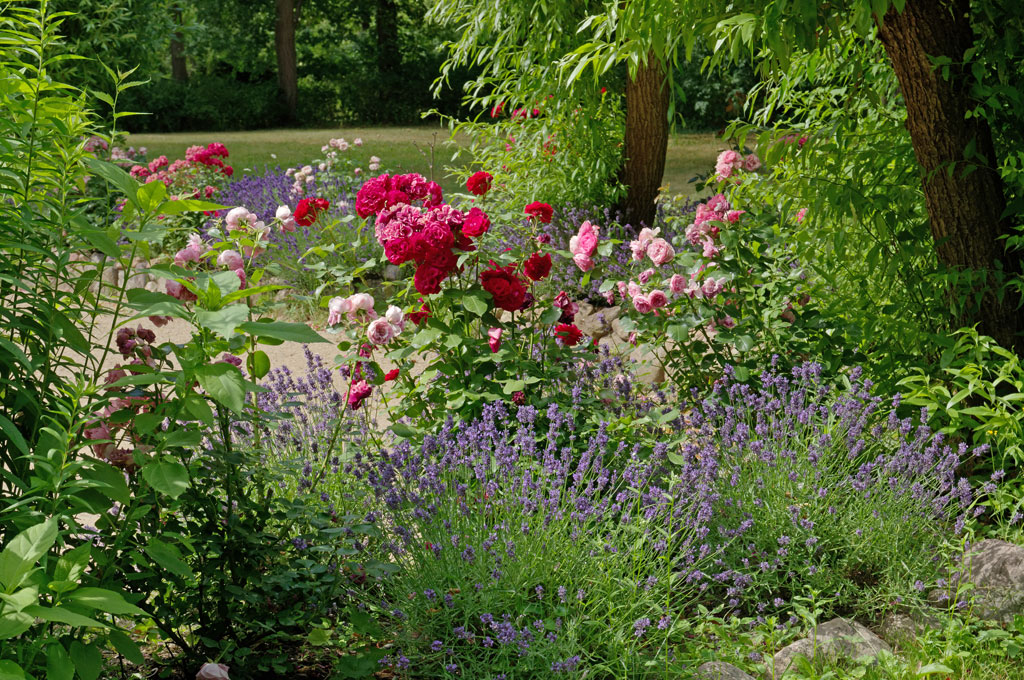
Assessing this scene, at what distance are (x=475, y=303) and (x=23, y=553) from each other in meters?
1.94

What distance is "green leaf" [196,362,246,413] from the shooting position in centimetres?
170

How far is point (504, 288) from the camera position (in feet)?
10.7

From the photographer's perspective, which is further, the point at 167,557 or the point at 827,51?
the point at 827,51

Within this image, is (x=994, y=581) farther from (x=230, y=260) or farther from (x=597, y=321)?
(x=597, y=321)

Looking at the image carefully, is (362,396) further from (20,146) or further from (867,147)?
(867,147)

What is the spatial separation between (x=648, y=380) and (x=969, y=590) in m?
2.50

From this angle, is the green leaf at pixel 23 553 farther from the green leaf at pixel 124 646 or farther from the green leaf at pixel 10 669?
the green leaf at pixel 124 646

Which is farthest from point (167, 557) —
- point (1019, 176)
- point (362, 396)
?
point (1019, 176)

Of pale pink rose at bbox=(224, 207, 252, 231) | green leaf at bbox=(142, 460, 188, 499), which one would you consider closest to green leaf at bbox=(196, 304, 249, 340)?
green leaf at bbox=(142, 460, 188, 499)

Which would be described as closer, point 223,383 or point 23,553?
point 23,553

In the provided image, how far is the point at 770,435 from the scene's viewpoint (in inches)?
138

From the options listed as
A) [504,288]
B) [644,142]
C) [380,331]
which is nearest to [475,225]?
[504,288]

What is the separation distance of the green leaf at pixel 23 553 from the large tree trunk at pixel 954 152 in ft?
10.6

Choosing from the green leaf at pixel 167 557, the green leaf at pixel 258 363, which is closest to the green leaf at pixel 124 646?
the green leaf at pixel 167 557
